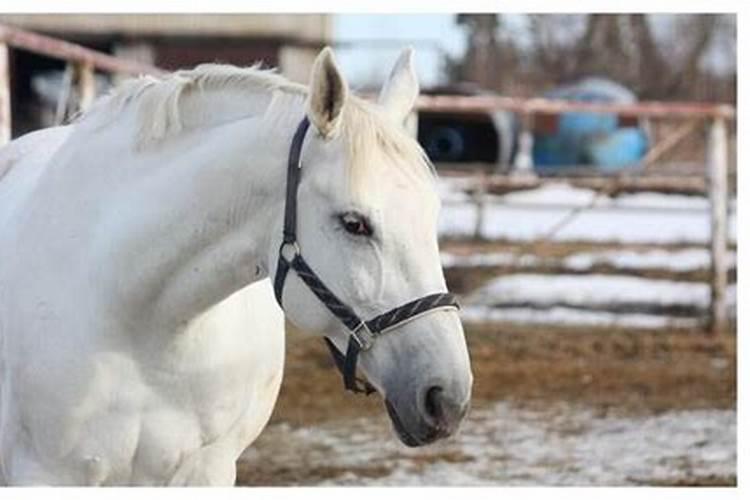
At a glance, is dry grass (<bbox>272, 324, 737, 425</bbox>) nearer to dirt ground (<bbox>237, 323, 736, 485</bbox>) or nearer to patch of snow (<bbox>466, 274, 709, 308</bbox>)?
dirt ground (<bbox>237, 323, 736, 485</bbox>)

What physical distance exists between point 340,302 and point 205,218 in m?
0.36

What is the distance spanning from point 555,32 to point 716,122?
9.75m

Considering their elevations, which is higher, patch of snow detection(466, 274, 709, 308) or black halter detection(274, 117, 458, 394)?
black halter detection(274, 117, 458, 394)

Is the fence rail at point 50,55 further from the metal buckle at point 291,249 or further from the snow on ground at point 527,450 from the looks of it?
the metal buckle at point 291,249

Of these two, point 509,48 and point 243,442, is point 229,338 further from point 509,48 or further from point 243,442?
point 509,48

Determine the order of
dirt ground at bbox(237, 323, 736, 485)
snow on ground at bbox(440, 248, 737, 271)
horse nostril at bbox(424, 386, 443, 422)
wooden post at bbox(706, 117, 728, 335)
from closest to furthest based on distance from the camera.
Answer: horse nostril at bbox(424, 386, 443, 422) < dirt ground at bbox(237, 323, 736, 485) < wooden post at bbox(706, 117, 728, 335) < snow on ground at bbox(440, 248, 737, 271)

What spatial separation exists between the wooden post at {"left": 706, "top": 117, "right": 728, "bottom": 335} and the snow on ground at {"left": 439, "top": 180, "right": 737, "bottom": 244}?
164 cm

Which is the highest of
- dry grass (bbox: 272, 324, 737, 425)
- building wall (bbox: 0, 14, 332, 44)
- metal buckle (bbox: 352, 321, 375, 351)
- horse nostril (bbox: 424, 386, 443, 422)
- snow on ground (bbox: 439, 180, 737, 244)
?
metal buckle (bbox: 352, 321, 375, 351)

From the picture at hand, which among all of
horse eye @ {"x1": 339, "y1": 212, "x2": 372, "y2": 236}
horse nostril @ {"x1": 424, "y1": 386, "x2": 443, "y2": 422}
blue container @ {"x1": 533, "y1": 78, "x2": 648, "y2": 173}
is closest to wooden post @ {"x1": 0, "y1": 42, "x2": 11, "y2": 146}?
horse eye @ {"x1": 339, "y1": 212, "x2": 372, "y2": 236}

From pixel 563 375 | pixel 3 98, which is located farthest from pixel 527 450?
pixel 3 98

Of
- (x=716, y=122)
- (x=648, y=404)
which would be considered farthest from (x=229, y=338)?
(x=716, y=122)

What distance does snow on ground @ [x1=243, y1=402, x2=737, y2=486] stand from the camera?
4.64 metres

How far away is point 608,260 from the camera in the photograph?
9.53m

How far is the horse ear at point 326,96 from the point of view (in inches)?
87.8
